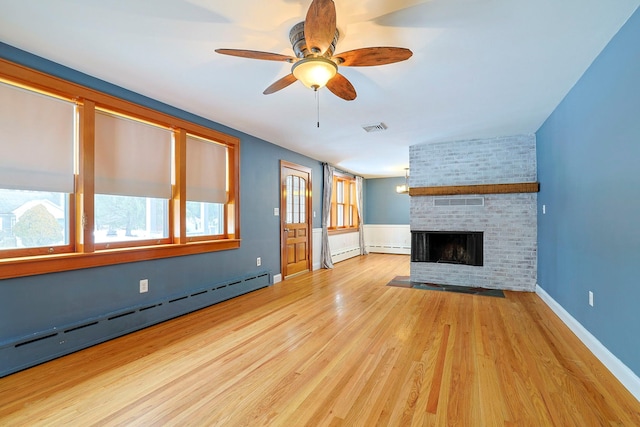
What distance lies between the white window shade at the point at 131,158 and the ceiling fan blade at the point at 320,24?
2252mm

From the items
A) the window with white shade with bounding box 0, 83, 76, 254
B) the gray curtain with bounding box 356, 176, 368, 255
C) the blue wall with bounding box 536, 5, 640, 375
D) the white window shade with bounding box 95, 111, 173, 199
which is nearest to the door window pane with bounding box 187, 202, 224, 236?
the white window shade with bounding box 95, 111, 173, 199

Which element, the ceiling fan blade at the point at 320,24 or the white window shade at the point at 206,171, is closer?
the ceiling fan blade at the point at 320,24

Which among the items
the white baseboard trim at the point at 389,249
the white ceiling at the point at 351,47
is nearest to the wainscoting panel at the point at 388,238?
the white baseboard trim at the point at 389,249

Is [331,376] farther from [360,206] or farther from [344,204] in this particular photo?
[360,206]

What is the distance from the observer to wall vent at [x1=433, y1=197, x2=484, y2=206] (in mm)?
4852

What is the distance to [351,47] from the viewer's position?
221cm

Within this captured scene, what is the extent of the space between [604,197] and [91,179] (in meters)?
4.34

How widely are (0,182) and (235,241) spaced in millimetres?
2458

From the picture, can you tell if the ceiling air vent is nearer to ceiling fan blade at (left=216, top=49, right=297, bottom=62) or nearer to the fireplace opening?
the fireplace opening

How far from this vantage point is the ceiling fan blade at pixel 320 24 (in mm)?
1498

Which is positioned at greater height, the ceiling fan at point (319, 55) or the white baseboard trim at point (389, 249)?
the ceiling fan at point (319, 55)

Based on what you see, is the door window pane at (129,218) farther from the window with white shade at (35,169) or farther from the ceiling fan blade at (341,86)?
the ceiling fan blade at (341,86)

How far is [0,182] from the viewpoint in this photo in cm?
218

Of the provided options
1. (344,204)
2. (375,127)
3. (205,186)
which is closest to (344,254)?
(344,204)
